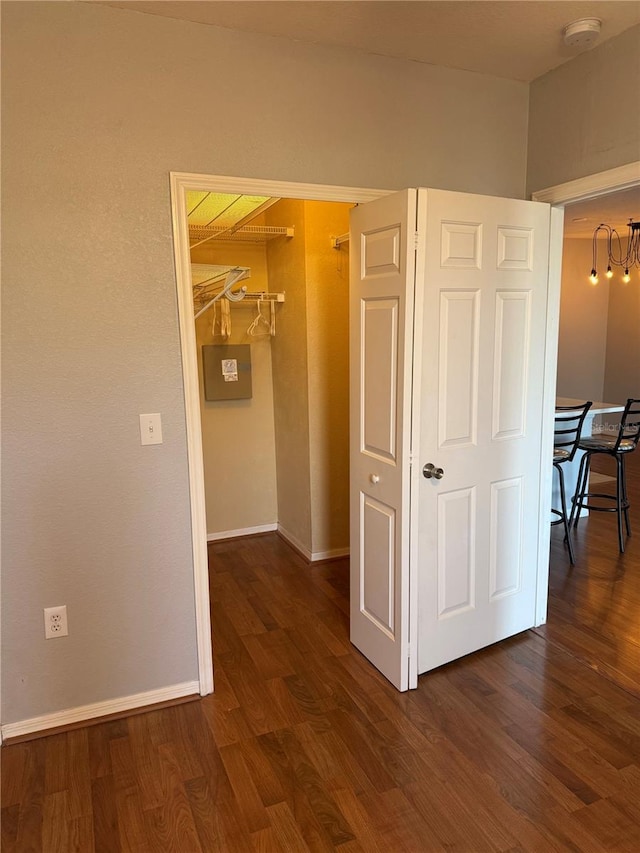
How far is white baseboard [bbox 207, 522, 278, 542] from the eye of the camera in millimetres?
4443

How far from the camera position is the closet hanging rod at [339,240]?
3688 millimetres

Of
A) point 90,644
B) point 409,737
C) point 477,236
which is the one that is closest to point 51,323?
point 90,644

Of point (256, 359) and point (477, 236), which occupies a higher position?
point (477, 236)

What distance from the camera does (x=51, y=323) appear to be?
2.18m

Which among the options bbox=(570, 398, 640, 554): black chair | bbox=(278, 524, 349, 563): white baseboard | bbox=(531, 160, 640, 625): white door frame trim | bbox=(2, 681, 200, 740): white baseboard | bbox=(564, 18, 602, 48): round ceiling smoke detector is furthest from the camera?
bbox=(570, 398, 640, 554): black chair

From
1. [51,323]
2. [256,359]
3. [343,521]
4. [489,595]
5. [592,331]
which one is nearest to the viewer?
[51,323]

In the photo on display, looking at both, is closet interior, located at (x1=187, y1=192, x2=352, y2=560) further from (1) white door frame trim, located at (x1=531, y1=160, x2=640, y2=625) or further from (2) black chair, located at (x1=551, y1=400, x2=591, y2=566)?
(2) black chair, located at (x1=551, y1=400, x2=591, y2=566)

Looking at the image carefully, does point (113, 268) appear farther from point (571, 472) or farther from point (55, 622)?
point (571, 472)

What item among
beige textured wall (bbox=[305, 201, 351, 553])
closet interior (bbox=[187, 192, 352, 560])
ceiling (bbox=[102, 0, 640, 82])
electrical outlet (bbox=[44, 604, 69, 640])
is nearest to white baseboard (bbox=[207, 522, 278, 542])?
closet interior (bbox=[187, 192, 352, 560])

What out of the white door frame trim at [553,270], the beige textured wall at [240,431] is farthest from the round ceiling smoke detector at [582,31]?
the beige textured wall at [240,431]

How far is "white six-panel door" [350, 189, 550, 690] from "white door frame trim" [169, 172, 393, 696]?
0.26 m

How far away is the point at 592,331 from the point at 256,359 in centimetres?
593

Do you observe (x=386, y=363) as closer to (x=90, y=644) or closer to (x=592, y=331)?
(x=90, y=644)

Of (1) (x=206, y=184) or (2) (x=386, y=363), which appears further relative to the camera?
(2) (x=386, y=363)
